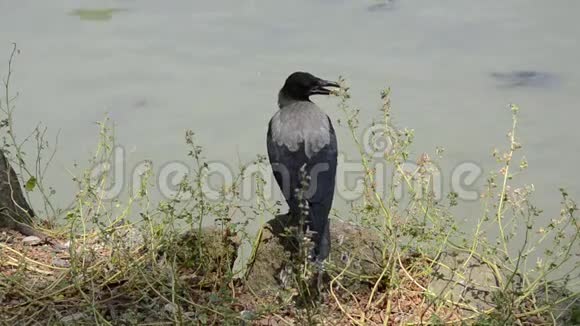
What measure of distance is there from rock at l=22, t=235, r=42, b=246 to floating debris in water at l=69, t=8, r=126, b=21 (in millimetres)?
3453

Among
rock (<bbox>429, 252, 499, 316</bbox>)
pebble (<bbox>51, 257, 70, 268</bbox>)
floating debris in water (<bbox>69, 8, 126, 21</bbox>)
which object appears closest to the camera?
rock (<bbox>429, 252, 499, 316</bbox>)

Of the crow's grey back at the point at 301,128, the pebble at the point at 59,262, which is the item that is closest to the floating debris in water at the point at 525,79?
the crow's grey back at the point at 301,128

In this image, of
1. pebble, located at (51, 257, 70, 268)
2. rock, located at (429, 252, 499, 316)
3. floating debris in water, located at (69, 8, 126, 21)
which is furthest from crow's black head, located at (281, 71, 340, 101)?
floating debris in water, located at (69, 8, 126, 21)

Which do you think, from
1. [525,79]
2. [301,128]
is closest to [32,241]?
[301,128]

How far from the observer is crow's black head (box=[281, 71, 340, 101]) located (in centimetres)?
459

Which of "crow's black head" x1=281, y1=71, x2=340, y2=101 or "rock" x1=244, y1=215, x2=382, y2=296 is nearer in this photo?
"rock" x1=244, y1=215, x2=382, y2=296

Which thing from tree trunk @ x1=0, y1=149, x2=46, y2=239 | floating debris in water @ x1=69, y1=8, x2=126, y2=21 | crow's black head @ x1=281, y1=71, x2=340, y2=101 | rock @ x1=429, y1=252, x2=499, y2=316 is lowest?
rock @ x1=429, y1=252, x2=499, y2=316

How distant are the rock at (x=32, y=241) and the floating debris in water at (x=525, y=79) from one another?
126 inches

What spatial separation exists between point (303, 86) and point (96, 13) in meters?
3.70

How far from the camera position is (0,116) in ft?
20.8

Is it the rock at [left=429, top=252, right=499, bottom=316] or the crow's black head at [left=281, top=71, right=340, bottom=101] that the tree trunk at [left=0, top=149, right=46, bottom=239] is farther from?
the rock at [left=429, top=252, right=499, bottom=316]

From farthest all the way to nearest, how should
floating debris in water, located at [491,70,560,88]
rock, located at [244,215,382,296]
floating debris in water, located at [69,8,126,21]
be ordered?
floating debris in water, located at [69,8,126,21] → floating debris in water, located at [491,70,560,88] → rock, located at [244,215,382,296]

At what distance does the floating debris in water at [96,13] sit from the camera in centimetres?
767

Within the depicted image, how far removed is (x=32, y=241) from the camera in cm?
451
